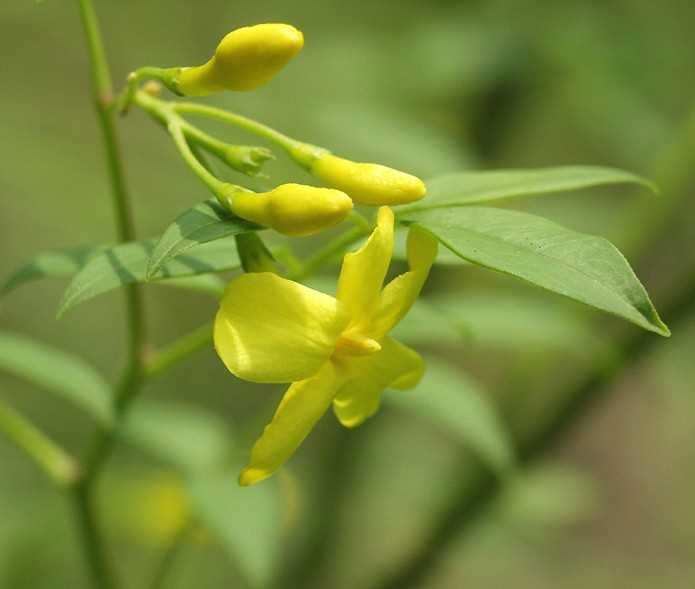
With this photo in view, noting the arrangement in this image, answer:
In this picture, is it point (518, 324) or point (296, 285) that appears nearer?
point (296, 285)

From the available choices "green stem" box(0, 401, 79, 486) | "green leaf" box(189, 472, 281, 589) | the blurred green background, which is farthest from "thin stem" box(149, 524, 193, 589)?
"green stem" box(0, 401, 79, 486)

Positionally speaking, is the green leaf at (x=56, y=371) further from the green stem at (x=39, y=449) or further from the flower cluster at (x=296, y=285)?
the flower cluster at (x=296, y=285)

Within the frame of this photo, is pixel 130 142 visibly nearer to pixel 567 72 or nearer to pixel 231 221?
pixel 567 72

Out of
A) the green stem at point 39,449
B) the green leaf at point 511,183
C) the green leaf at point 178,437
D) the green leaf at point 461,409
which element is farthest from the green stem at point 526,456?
the green leaf at point 511,183

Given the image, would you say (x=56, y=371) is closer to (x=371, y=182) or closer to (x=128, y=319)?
(x=128, y=319)

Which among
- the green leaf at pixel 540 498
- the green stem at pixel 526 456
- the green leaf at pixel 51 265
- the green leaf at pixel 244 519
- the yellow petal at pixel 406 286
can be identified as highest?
the yellow petal at pixel 406 286

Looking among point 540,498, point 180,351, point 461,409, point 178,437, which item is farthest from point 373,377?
point 540,498

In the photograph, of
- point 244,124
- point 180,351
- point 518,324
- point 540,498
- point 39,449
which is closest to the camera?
point 244,124
